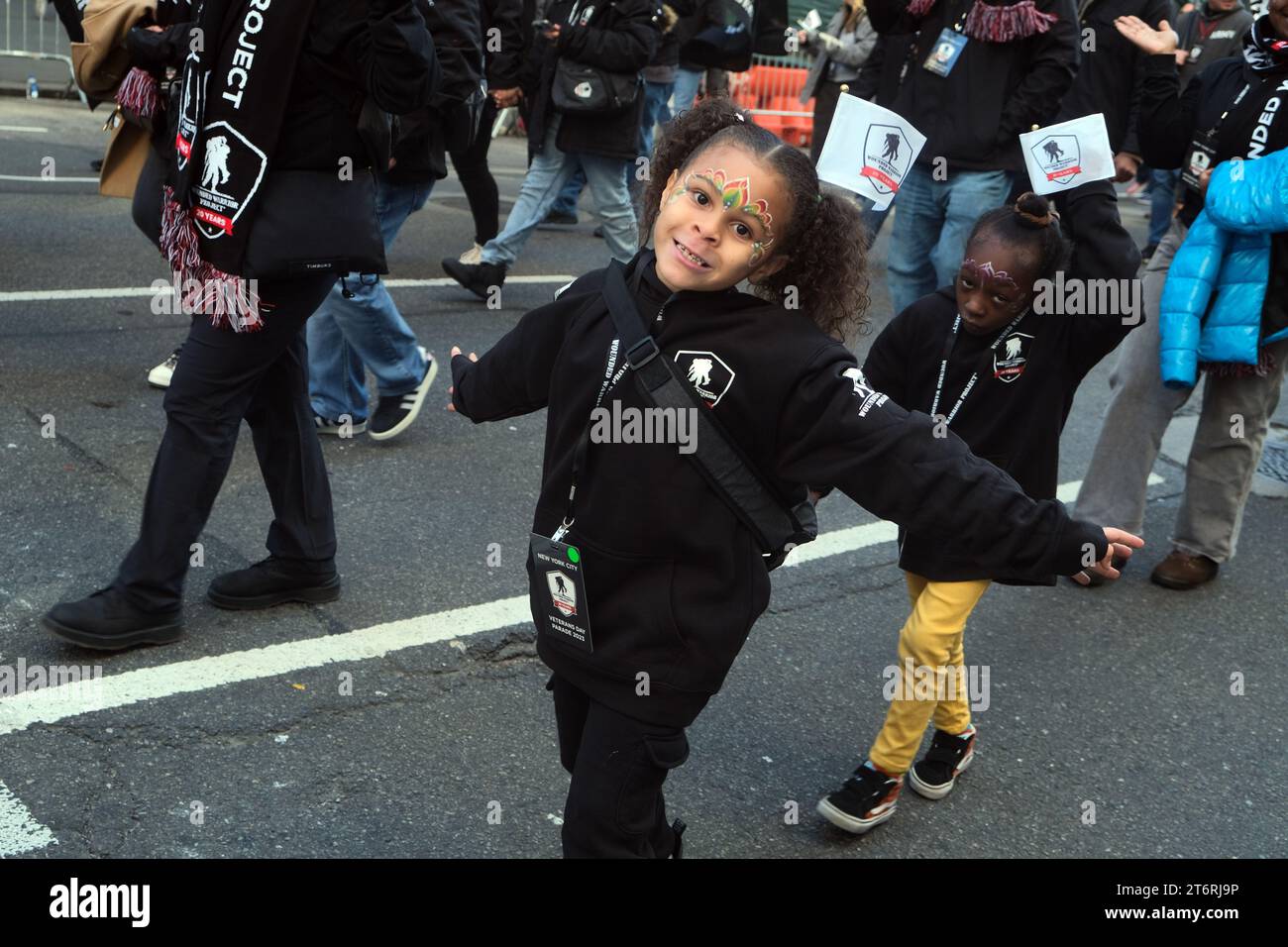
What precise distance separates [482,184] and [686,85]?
3.33 metres

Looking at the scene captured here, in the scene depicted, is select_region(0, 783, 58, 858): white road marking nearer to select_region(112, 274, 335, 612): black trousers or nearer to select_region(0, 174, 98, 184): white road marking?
select_region(112, 274, 335, 612): black trousers

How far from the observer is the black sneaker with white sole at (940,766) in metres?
3.56

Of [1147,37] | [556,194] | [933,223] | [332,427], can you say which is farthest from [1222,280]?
[556,194]

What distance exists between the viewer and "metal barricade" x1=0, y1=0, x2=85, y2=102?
44.4 feet

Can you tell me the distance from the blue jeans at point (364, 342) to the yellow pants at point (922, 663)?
235cm

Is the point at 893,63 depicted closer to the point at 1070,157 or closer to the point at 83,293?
the point at 1070,157

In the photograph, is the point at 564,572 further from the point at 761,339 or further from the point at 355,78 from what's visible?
the point at 355,78

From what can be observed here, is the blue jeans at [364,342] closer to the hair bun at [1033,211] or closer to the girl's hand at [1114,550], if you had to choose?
the hair bun at [1033,211]

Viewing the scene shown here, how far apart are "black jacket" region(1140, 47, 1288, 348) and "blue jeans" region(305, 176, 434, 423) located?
2566 millimetres

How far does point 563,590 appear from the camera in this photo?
249 cm

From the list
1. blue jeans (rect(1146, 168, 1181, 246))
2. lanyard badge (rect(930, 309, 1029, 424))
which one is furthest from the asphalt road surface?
blue jeans (rect(1146, 168, 1181, 246))

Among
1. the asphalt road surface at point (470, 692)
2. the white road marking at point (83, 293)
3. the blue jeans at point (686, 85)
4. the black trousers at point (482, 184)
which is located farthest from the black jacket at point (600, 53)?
the blue jeans at point (686, 85)
